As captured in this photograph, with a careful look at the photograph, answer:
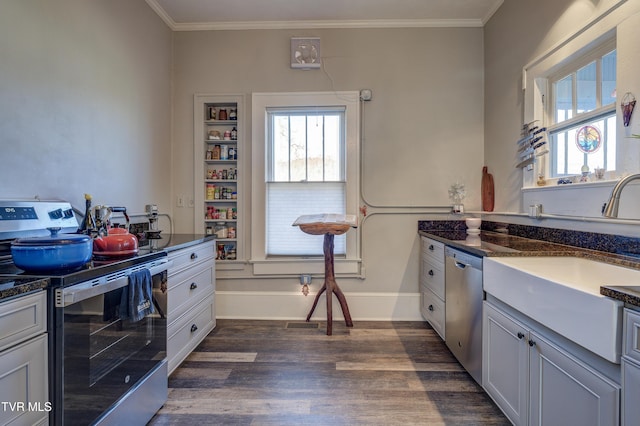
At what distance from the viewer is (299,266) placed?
3156 millimetres

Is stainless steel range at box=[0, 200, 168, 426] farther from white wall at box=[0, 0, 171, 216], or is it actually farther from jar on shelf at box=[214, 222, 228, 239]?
jar on shelf at box=[214, 222, 228, 239]

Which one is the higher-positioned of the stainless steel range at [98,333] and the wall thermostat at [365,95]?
the wall thermostat at [365,95]

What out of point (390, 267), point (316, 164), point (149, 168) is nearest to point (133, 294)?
point (149, 168)

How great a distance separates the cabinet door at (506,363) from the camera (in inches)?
56.7

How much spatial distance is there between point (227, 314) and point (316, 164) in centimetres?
182

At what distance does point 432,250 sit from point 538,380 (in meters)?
1.46

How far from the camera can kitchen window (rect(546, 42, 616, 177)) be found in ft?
5.94

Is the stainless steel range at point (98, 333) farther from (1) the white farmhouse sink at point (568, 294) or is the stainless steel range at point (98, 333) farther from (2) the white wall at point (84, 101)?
(1) the white farmhouse sink at point (568, 294)

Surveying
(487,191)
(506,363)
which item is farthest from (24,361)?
(487,191)

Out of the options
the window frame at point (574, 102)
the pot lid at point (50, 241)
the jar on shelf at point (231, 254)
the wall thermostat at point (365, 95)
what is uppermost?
the wall thermostat at point (365, 95)

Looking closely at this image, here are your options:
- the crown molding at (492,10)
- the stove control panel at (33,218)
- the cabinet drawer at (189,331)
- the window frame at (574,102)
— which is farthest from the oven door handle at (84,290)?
the crown molding at (492,10)

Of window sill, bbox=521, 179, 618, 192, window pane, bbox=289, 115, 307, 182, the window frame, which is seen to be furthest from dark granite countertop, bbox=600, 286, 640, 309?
window pane, bbox=289, 115, 307, 182

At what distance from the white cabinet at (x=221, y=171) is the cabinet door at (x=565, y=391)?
2578mm

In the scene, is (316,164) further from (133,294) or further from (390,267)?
(133,294)
